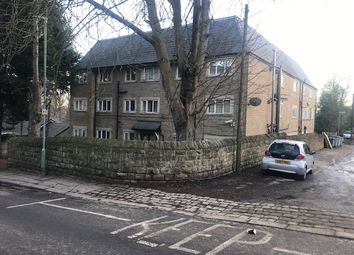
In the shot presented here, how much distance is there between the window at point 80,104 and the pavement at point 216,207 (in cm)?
2387

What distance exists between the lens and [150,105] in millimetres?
31734

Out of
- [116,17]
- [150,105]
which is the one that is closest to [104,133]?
[150,105]

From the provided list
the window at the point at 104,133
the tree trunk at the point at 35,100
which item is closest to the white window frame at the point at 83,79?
the window at the point at 104,133

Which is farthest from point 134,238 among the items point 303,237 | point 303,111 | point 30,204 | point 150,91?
point 303,111

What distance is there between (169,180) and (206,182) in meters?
1.28

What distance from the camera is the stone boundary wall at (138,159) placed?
12.7 meters

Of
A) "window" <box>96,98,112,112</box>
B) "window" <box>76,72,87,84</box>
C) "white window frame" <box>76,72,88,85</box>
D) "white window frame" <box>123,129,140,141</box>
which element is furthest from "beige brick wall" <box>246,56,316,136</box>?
"white window frame" <box>76,72,88,85</box>

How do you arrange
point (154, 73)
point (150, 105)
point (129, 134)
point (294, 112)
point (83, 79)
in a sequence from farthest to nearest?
1. point (294, 112)
2. point (83, 79)
3. point (129, 134)
4. point (150, 105)
5. point (154, 73)

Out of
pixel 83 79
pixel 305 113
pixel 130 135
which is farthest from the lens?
pixel 305 113

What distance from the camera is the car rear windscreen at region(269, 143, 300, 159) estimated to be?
15.0 metres

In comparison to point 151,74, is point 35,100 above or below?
below

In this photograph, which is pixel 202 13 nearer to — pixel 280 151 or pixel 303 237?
pixel 280 151

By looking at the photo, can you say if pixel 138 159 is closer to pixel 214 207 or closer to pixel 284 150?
pixel 214 207

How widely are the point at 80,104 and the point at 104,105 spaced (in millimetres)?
3319
